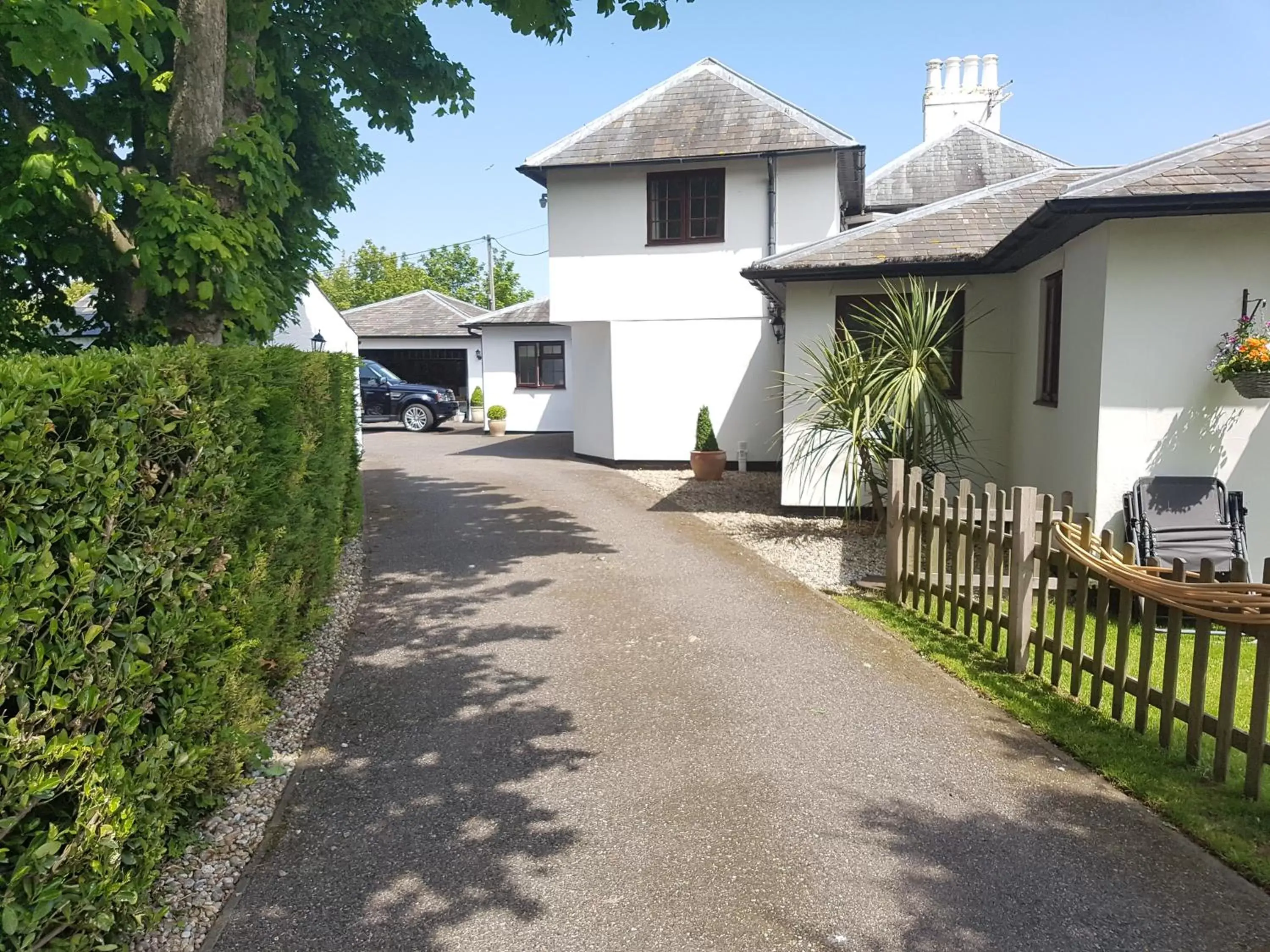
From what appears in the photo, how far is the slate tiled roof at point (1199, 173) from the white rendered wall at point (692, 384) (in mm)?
9134

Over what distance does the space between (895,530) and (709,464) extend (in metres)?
8.17

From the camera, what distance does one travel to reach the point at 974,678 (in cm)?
598

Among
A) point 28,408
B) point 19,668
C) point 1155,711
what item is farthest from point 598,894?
point 1155,711

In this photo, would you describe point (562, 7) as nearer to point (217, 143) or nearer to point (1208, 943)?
point (217, 143)

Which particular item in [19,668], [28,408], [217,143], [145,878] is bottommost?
[145,878]

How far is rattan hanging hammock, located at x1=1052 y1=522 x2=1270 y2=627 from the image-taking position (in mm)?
4148

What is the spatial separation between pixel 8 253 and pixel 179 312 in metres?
1.26

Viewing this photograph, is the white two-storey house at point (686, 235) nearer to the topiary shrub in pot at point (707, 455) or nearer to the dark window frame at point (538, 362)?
the topiary shrub in pot at point (707, 455)

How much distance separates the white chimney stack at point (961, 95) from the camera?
82.5 feet

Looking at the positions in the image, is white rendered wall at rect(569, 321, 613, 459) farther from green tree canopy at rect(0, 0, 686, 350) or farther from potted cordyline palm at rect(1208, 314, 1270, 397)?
potted cordyline palm at rect(1208, 314, 1270, 397)

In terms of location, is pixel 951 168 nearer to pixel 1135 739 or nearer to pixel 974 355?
pixel 974 355

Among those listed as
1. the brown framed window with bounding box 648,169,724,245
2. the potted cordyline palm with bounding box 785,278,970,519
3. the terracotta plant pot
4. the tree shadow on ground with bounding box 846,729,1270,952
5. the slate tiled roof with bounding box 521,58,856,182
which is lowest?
the tree shadow on ground with bounding box 846,729,1270,952

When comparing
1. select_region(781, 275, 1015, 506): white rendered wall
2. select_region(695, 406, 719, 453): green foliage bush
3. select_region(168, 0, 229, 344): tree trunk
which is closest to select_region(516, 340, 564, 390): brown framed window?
select_region(695, 406, 719, 453): green foliage bush

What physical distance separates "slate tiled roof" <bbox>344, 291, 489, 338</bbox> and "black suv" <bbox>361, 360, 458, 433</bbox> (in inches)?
185
